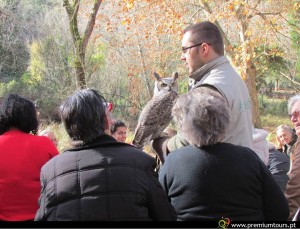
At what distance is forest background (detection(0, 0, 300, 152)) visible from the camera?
14.3 m

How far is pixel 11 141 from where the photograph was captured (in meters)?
2.93

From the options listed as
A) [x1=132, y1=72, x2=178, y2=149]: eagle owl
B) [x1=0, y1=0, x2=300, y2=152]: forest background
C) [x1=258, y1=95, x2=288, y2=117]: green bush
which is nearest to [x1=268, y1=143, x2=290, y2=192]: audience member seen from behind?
[x1=132, y1=72, x2=178, y2=149]: eagle owl

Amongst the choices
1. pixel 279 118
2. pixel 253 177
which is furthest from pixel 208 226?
pixel 279 118

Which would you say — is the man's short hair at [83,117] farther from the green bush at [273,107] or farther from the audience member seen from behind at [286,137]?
the green bush at [273,107]

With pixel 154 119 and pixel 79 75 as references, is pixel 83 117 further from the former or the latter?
pixel 79 75

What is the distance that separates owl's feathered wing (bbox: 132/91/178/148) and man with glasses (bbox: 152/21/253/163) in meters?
0.49

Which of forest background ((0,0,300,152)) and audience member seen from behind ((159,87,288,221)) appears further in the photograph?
forest background ((0,0,300,152))

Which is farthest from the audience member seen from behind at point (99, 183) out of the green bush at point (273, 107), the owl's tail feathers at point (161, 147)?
the green bush at point (273, 107)

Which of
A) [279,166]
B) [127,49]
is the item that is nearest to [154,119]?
[279,166]

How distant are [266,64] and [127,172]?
19607 mm

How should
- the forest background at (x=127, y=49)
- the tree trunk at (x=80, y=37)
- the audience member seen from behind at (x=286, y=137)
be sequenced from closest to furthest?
the audience member seen from behind at (x=286, y=137), the tree trunk at (x=80, y=37), the forest background at (x=127, y=49)

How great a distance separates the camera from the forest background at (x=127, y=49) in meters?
14.3

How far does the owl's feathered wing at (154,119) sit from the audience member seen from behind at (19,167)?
2.70 feet

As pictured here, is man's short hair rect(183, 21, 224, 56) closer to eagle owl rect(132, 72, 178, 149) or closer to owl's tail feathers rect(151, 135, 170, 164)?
owl's tail feathers rect(151, 135, 170, 164)
